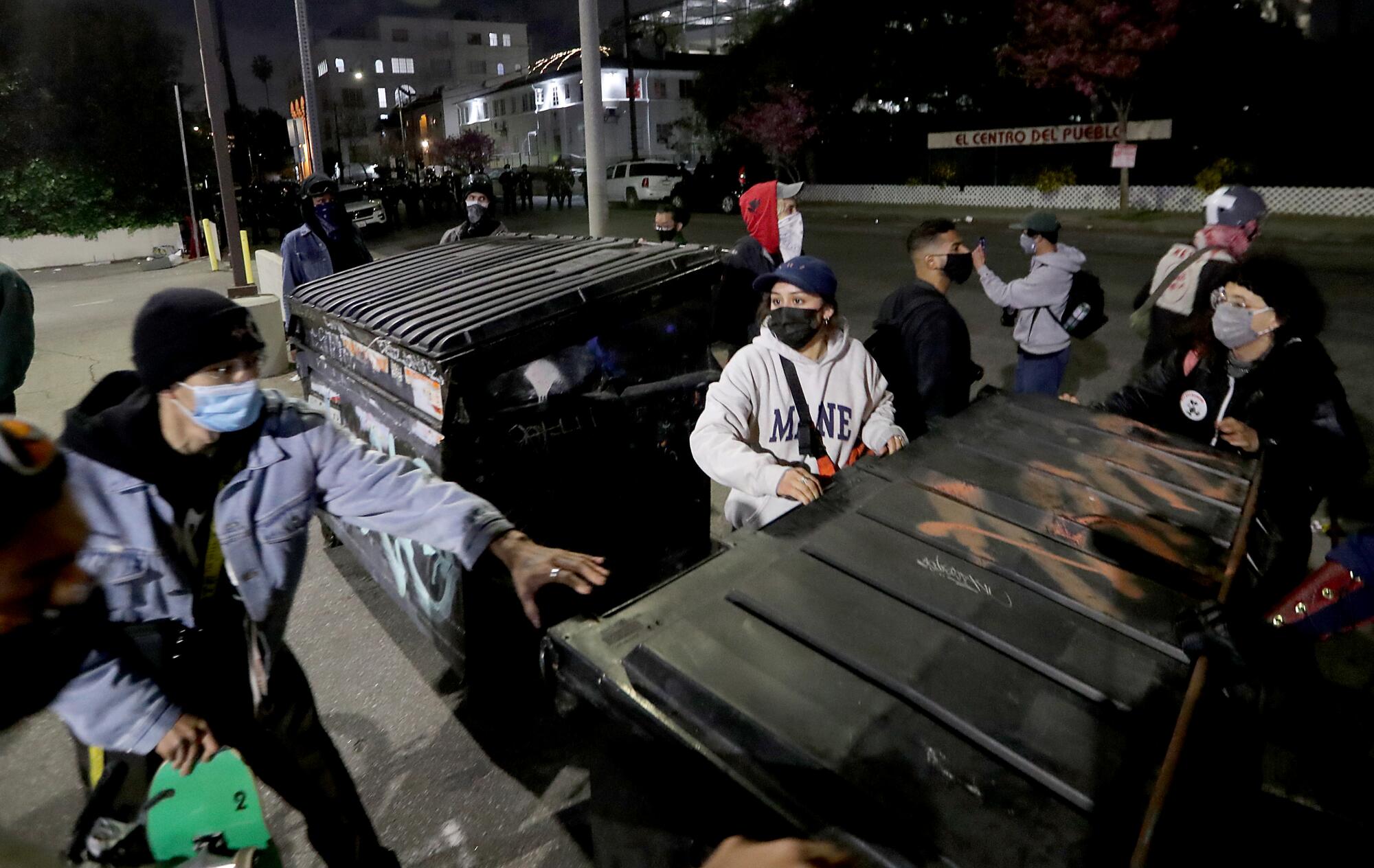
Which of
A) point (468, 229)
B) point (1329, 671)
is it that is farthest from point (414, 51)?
point (1329, 671)

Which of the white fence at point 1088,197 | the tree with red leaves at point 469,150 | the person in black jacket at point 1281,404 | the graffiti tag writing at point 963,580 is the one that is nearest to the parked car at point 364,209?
the white fence at point 1088,197

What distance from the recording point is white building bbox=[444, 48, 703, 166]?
169ft

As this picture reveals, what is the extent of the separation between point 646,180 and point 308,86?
55.6 ft

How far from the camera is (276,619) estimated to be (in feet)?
7.72

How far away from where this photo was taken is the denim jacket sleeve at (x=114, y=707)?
196 cm

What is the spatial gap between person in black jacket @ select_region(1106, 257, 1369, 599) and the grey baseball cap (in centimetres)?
146

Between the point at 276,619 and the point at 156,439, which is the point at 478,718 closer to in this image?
the point at 276,619

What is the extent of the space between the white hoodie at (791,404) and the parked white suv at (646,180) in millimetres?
28950

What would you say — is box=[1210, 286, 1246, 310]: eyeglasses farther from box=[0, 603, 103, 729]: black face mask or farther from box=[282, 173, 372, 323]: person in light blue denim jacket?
box=[282, 173, 372, 323]: person in light blue denim jacket

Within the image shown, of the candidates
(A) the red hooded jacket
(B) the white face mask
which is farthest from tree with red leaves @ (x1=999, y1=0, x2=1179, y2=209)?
(A) the red hooded jacket

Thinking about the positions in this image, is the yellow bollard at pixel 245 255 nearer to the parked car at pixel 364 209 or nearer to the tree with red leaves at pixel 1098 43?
the parked car at pixel 364 209

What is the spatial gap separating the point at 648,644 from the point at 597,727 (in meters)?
0.24

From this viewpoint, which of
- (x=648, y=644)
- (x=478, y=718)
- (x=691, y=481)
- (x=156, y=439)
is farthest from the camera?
(x=691, y=481)

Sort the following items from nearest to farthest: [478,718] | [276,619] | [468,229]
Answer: [276,619] → [478,718] → [468,229]
